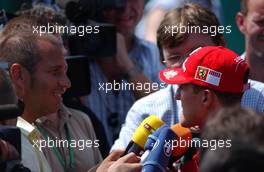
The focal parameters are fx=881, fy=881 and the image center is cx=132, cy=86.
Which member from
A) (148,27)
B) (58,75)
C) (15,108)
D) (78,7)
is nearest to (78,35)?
(78,7)

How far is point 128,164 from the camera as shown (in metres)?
3.00

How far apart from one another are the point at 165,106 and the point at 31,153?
2.15 ft

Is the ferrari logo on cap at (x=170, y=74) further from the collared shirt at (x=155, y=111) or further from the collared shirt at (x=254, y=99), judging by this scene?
the collared shirt at (x=254, y=99)

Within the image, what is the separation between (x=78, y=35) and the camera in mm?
4461

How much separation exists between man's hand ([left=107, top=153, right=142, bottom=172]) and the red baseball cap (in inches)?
14.4

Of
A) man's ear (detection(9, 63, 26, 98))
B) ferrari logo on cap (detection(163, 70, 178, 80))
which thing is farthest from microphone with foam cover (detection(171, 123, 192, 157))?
man's ear (detection(9, 63, 26, 98))

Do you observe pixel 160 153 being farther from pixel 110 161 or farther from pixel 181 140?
pixel 110 161

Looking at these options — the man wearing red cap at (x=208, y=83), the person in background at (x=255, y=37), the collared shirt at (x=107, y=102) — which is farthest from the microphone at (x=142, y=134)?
the collared shirt at (x=107, y=102)

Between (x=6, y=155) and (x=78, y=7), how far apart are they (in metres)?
1.90

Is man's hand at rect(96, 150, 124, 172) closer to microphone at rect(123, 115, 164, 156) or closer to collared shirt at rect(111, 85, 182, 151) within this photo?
microphone at rect(123, 115, 164, 156)

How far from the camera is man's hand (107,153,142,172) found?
2979mm

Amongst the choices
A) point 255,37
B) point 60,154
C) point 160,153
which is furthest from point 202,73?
point 255,37

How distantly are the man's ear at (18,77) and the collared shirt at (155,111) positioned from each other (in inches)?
18.5

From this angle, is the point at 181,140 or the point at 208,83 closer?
the point at 181,140
